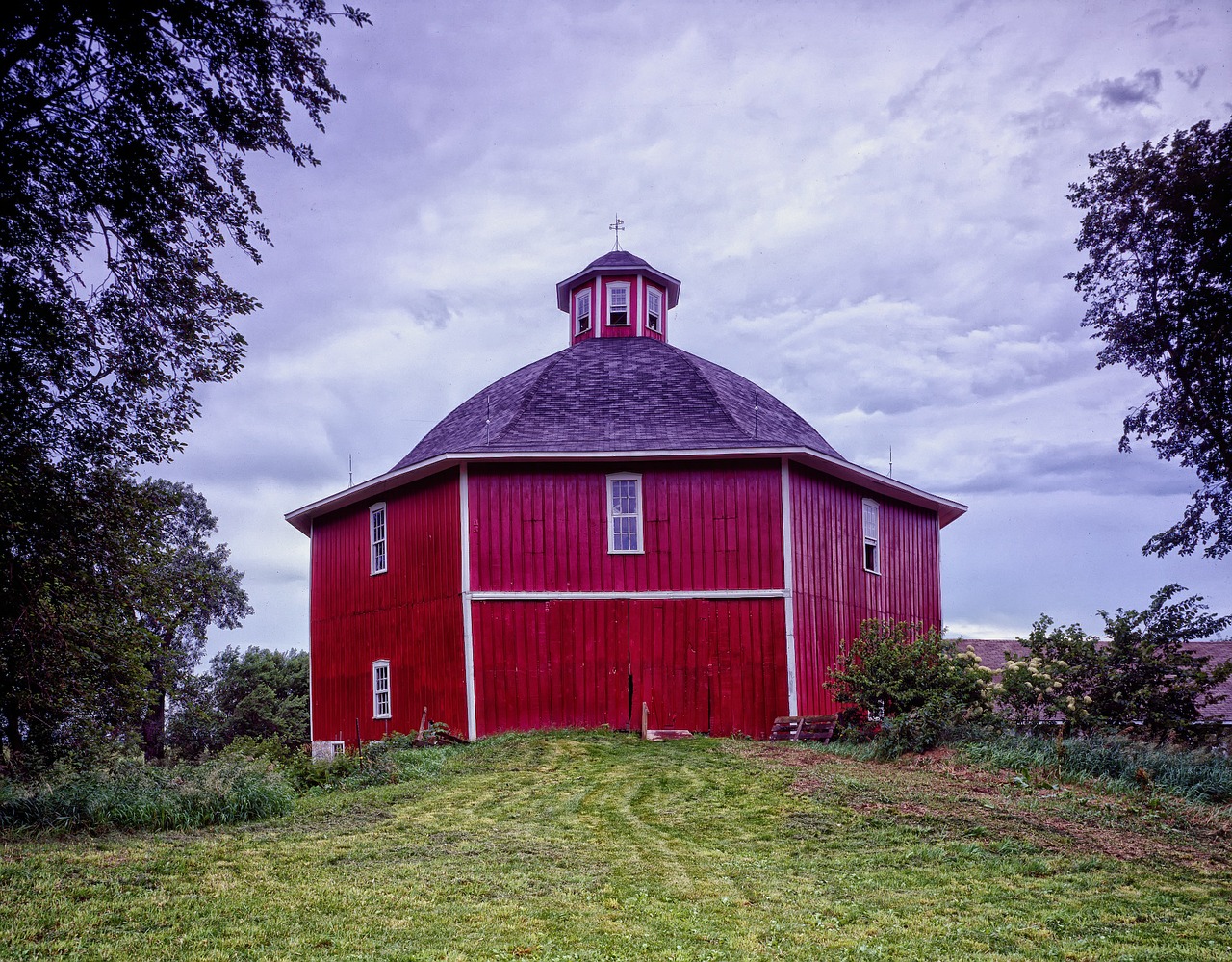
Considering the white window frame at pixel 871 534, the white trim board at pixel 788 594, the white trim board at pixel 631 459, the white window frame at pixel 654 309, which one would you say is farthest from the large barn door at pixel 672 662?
the white window frame at pixel 654 309

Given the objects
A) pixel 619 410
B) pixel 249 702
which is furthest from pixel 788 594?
pixel 249 702

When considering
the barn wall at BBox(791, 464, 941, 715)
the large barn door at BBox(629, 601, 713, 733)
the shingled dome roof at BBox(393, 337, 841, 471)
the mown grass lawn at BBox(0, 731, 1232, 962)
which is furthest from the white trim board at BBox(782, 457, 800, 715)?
the mown grass lawn at BBox(0, 731, 1232, 962)

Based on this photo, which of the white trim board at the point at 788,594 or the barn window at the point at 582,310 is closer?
the white trim board at the point at 788,594

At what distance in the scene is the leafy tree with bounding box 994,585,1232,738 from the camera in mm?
16516

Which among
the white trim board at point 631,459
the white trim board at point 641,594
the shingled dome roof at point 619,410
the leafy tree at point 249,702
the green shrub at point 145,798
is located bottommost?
the leafy tree at point 249,702

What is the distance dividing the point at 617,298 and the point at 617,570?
899 cm

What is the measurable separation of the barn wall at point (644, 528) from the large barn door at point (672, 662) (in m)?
0.48

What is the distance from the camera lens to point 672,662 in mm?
20656

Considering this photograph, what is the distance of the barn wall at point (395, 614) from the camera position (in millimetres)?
20844

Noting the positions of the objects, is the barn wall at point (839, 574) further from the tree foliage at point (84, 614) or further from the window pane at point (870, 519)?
the tree foliage at point (84, 614)

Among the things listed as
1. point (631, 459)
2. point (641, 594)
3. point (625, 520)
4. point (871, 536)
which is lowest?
point (641, 594)

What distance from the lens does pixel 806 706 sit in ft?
68.3

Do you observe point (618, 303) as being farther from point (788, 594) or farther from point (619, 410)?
point (788, 594)

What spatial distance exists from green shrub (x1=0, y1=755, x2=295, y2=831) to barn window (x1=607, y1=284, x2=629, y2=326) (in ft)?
53.8
